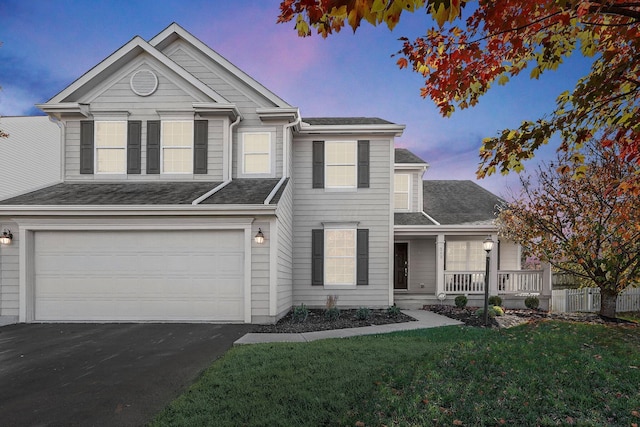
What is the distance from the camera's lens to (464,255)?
15516 mm

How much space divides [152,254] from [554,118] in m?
9.48

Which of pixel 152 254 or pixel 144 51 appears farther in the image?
pixel 144 51

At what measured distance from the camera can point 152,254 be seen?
33.0ft

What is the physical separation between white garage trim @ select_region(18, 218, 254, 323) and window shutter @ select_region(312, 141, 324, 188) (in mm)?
3631

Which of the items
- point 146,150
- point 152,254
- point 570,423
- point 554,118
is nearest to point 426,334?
point 570,423

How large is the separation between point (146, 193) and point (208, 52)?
5041 millimetres

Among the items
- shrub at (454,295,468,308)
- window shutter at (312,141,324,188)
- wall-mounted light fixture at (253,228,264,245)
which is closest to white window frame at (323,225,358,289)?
window shutter at (312,141,324,188)

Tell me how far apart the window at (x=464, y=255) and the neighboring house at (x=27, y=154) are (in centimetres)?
2032

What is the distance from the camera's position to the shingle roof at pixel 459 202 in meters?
14.7

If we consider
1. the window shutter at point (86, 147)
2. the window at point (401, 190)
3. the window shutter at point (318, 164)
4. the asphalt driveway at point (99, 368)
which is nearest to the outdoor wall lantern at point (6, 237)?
the asphalt driveway at point (99, 368)

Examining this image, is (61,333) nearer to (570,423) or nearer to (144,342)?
(144,342)

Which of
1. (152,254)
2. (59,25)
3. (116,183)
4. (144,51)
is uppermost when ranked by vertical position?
(59,25)

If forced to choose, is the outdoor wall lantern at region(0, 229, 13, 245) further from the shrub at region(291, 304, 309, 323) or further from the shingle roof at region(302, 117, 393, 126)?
the shingle roof at region(302, 117, 393, 126)

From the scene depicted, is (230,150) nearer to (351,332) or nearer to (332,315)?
(332,315)
